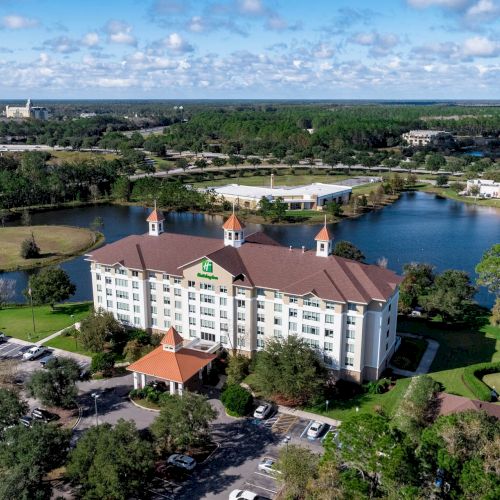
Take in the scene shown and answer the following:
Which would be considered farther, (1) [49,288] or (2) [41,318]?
(1) [49,288]

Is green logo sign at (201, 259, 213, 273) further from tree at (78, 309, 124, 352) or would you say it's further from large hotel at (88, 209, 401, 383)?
tree at (78, 309, 124, 352)

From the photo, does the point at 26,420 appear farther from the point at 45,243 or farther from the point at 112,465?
the point at 45,243

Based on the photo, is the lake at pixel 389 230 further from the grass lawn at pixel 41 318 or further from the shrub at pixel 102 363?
the shrub at pixel 102 363

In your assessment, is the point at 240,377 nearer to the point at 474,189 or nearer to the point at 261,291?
the point at 261,291

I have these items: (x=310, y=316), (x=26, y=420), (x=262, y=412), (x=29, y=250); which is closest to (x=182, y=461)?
(x=262, y=412)

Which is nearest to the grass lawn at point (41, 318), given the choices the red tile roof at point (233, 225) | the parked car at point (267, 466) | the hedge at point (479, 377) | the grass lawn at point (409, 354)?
the red tile roof at point (233, 225)

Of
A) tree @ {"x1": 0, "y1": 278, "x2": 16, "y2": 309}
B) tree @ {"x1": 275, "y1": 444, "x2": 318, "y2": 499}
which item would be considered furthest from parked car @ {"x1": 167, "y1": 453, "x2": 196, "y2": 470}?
tree @ {"x1": 0, "y1": 278, "x2": 16, "y2": 309}
